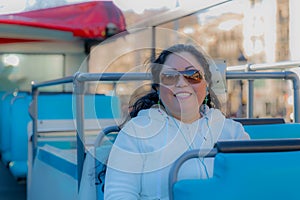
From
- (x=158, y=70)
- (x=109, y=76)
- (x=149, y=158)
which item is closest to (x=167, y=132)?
(x=149, y=158)

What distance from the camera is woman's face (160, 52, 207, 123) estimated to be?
1791 mm

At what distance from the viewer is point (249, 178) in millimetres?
1474

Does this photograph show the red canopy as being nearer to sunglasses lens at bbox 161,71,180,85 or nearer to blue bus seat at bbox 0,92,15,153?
blue bus seat at bbox 0,92,15,153

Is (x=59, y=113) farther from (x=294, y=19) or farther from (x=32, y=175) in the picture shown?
(x=294, y=19)

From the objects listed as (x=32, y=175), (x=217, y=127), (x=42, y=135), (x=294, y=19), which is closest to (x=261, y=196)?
(x=217, y=127)

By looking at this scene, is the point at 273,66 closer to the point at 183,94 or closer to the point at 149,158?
the point at 183,94

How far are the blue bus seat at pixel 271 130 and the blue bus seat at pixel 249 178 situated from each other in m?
0.80

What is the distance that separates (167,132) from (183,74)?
190 mm

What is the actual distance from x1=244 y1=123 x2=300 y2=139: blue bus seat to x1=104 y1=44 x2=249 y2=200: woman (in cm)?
40

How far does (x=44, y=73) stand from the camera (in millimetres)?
6312

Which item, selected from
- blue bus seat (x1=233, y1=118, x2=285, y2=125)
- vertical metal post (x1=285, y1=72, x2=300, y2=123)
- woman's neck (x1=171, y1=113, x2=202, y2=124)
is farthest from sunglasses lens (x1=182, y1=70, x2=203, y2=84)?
vertical metal post (x1=285, y1=72, x2=300, y2=123)

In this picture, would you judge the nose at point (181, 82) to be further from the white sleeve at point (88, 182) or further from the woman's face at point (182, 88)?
the white sleeve at point (88, 182)

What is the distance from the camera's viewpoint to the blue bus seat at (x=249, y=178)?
4.81ft

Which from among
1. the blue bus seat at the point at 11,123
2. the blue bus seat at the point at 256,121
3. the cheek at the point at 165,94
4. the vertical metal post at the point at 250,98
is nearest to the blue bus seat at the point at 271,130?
the blue bus seat at the point at 256,121
